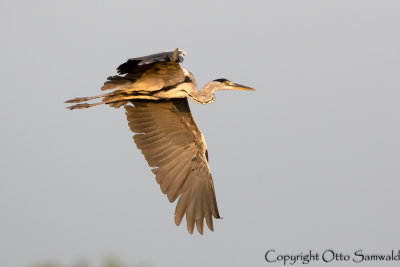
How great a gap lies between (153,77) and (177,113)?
3.33 ft

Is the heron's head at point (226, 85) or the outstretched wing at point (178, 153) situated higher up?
the heron's head at point (226, 85)

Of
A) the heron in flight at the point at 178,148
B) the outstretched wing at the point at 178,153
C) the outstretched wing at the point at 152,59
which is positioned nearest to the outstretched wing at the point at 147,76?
the outstretched wing at the point at 152,59

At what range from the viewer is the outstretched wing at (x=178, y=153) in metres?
11.4

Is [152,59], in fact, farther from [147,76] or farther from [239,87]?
[239,87]

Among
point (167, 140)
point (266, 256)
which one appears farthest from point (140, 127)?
point (266, 256)

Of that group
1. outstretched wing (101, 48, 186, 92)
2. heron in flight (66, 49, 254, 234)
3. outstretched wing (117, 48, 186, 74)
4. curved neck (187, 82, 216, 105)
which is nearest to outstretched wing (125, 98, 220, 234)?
heron in flight (66, 49, 254, 234)

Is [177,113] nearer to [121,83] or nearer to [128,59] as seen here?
[121,83]

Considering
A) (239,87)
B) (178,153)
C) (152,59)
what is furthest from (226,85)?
(152,59)

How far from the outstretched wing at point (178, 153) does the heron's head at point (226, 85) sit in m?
0.50

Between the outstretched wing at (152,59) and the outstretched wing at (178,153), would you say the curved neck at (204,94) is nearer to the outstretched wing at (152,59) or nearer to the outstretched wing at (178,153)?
the outstretched wing at (178,153)

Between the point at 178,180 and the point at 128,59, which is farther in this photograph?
the point at 178,180

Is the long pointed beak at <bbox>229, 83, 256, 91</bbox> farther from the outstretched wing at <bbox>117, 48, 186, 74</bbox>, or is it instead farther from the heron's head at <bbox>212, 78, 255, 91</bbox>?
the outstretched wing at <bbox>117, 48, 186, 74</bbox>

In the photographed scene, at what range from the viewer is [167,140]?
11.6 m

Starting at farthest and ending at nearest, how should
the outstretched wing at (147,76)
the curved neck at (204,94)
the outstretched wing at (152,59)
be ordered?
the curved neck at (204,94) → the outstretched wing at (147,76) → the outstretched wing at (152,59)
